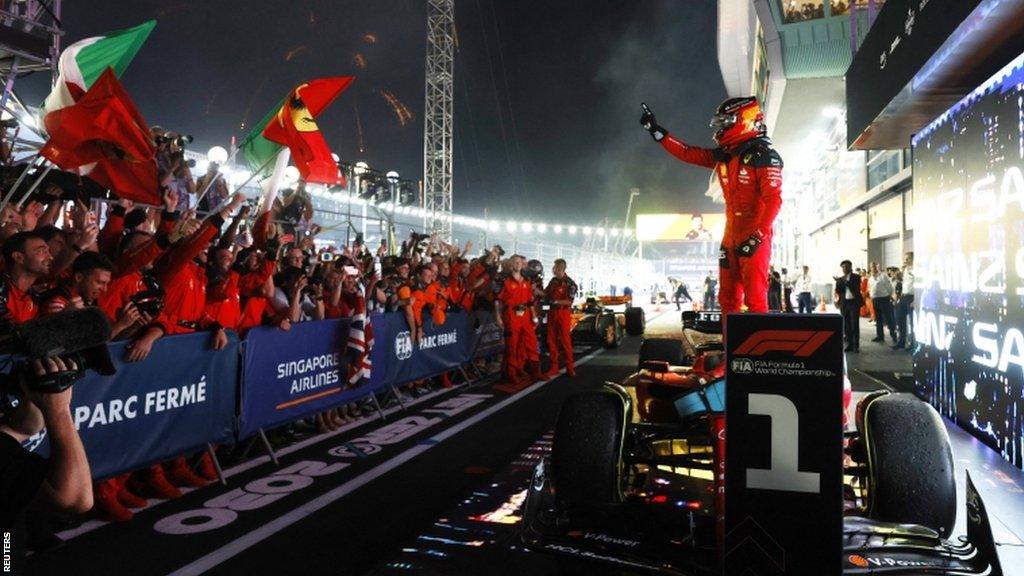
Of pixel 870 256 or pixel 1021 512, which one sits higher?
pixel 870 256

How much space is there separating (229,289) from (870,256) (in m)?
25.3

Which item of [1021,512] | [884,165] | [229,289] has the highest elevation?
[884,165]

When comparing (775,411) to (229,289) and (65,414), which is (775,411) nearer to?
(65,414)

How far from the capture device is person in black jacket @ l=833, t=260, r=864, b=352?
13055mm

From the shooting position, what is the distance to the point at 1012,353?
4.95m

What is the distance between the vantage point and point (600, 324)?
46.4 feet

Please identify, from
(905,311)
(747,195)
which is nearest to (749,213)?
(747,195)

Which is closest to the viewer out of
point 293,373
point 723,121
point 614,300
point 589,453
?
point 589,453

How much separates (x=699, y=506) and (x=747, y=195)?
235 cm

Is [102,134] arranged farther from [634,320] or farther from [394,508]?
[634,320]

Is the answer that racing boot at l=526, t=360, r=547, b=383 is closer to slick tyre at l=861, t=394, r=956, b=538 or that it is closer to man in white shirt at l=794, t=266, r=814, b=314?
slick tyre at l=861, t=394, r=956, b=538

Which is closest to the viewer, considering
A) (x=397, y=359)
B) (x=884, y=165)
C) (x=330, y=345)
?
(x=330, y=345)

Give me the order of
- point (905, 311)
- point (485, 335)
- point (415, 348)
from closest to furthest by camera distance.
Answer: point (415, 348) → point (485, 335) → point (905, 311)

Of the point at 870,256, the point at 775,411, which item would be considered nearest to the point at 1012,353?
the point at 775,411
